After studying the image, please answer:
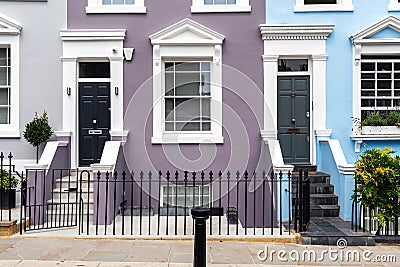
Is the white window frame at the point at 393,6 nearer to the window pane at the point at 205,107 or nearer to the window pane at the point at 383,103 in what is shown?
the window pane at the point at 383,103

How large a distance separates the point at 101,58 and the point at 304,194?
6.22m

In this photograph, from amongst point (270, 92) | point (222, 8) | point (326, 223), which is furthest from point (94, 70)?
point (326, 223)

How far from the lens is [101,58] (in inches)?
460

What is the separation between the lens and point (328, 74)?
11.6 meters

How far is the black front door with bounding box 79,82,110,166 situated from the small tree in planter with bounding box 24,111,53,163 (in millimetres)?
855

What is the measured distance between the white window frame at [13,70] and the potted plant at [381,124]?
8.67 metres

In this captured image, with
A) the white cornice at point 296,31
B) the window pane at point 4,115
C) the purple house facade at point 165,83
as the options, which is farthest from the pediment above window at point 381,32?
the window pane at point 4,115

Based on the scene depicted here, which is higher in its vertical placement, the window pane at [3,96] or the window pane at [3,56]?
the window pane at [3,56]

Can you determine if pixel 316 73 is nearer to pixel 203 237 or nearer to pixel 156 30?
pixel 156 30

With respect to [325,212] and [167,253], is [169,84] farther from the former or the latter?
[167,253]

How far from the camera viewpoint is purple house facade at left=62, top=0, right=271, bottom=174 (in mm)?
11516

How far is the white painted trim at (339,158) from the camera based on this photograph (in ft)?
31.8

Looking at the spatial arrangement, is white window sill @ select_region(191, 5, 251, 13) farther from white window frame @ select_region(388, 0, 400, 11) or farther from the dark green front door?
white window frame @ select_region(388, 0, 400, 11)

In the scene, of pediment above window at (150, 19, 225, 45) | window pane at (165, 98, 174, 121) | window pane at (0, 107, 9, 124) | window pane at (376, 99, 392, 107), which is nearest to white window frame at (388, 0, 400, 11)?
window pane at (376, 99, 392, 107)
